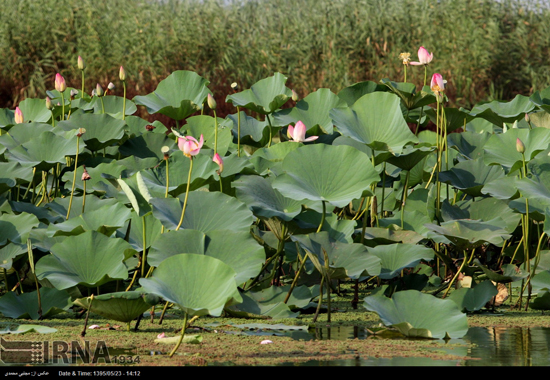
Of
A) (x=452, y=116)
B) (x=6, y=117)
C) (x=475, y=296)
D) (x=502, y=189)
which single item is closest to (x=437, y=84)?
(x=452, y=116)

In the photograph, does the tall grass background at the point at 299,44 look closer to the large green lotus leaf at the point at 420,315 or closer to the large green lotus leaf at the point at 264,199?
the large green lotus leaf at the point at 264,199

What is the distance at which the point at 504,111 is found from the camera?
323 centimetres

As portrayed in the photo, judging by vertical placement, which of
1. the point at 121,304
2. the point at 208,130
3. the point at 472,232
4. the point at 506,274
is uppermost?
the point at 208,130

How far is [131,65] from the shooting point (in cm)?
916

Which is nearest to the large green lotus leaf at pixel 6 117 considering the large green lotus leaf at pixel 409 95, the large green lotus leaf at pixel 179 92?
the large green lotus leaf at pixel 179 92

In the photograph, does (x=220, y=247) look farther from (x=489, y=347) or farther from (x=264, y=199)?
(x=489, y=347)

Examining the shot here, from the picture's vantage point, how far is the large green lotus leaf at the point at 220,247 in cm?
193

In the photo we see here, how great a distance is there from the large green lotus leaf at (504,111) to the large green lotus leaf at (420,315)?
144cm

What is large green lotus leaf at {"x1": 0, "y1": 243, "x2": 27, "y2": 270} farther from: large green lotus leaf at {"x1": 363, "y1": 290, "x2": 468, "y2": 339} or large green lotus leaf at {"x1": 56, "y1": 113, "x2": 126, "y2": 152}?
large green lotus leaf at {"x1": 363, "y1": 290, "x2": 468, "y2": 339}

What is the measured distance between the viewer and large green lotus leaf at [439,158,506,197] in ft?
8.77

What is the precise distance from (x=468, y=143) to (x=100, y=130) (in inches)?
66.5

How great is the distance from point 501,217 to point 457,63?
669 centimetres

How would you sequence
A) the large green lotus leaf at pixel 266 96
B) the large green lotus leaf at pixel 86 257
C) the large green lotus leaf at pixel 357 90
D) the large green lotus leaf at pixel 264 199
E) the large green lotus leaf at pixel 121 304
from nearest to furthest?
1. the large green lotus leaf at pixel 121 304
2. the large green lotus leaf at pixel 86 257
3. the large green lotus leaf at pixel 264 199
4. the large green lotus leaf at pixel 266 96
5. the large green lotus leaf at pixel 357 90
